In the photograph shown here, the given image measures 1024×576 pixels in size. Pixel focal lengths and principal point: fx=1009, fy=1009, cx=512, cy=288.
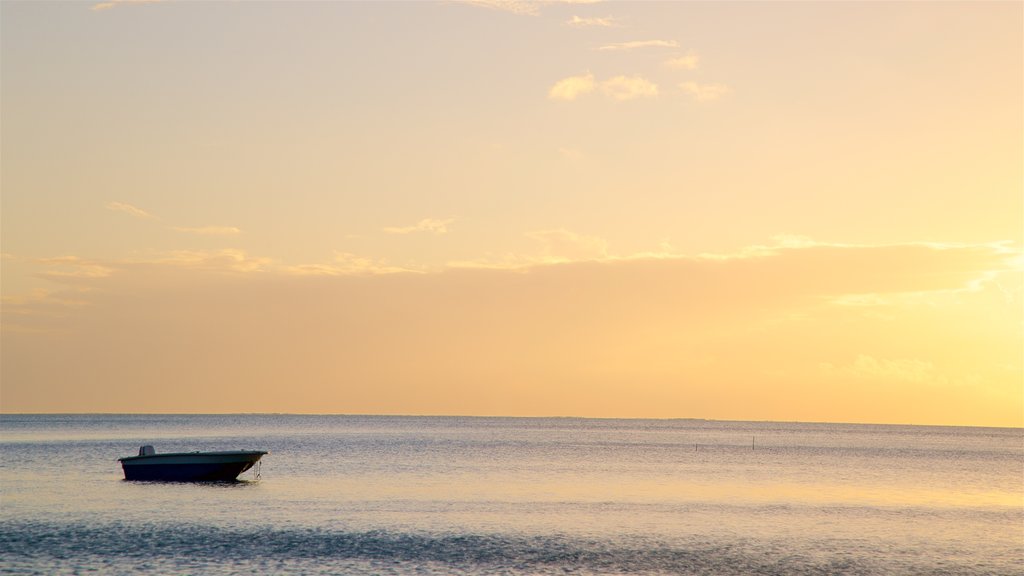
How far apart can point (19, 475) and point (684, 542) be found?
182ft

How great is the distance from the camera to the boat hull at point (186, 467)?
231ft

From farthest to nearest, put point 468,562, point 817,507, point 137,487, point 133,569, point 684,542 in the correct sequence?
point 137,487, point 817,507, point 684,542, point 468,562, point 133,569

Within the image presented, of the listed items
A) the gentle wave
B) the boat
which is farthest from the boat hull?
the gentle wave

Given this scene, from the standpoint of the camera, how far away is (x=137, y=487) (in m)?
66.5

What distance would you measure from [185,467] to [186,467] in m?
0.07

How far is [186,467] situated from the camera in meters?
70.4

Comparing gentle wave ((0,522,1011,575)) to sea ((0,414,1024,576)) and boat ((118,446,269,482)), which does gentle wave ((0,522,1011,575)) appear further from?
boat ((118,446,269,482))

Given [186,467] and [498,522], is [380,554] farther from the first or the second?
[186,467]

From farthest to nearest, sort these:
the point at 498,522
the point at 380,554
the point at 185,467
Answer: the point at 185,467
the point at 498,522
the point at 380,554

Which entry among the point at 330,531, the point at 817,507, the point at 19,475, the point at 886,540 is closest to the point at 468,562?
the point at 330,531

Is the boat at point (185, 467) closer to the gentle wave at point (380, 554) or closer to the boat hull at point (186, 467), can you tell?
the boat hull at point (186, 467)

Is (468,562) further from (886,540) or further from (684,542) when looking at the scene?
(886,540)

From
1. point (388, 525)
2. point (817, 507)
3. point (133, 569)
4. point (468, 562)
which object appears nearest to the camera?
point (133, 569)

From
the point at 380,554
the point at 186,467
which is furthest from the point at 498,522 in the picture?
the point at 186,467
